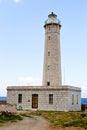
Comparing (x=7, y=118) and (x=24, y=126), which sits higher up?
(x=7, y=118)

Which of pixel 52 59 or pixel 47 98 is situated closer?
pixel 47 98

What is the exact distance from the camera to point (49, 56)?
3650cm

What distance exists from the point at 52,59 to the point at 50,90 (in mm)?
4590

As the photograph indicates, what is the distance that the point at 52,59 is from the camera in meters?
36.3

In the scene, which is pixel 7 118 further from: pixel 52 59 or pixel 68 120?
pixel 52 59

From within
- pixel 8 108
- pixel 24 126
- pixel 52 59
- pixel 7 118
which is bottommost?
pixel 24 126

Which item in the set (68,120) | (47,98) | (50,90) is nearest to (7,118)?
(68,120)

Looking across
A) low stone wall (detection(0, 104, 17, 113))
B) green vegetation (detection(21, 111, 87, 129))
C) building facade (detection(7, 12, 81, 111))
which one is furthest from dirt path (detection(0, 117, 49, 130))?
building facade (detection(7, 12, 81, 111))

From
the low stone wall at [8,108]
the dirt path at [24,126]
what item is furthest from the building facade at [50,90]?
the dirt path at [24,126]

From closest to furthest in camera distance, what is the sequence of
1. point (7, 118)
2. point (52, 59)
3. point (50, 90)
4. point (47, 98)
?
point (7, 118) < point (47, 98) < point (50, 90) < point (52, 59)

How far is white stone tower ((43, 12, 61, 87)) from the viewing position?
36062 millimetres

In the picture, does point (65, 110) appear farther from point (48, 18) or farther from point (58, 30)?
point (48, 18)

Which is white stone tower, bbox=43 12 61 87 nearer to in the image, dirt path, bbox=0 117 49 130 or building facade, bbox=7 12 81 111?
building facade, bbox=7 12 81 111

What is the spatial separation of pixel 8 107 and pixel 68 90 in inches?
390
